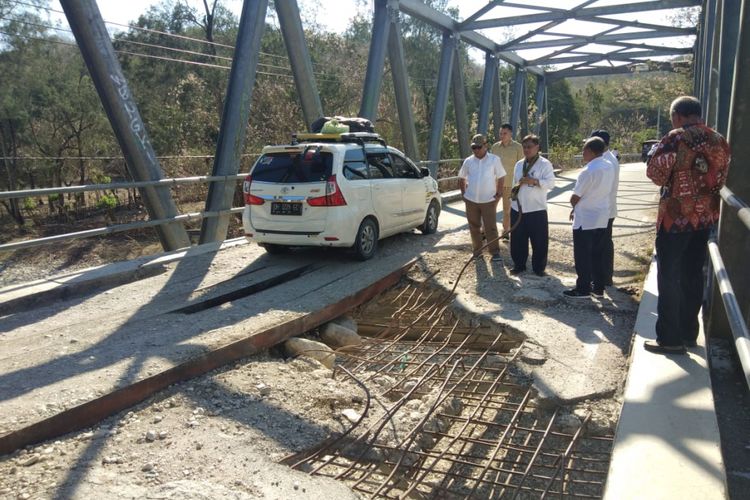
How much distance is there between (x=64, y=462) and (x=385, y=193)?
632 centimetres

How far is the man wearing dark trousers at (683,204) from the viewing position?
4.18 metres

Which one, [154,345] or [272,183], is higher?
[272,183]

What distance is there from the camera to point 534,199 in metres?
7.38

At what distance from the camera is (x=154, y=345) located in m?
5.18

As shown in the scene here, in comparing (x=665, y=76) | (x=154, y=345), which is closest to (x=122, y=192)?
(x=154, y=345)

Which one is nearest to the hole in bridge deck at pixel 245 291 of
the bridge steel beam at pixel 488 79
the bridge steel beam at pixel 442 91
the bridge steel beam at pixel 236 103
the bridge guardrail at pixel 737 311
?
the bridge steel beam at pixel 236 103

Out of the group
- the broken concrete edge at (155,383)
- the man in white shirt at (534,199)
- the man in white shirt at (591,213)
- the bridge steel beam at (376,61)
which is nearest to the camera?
the broken concrete edge at (155,383)

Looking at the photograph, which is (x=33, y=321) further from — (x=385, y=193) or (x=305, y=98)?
(x=305, y=98)

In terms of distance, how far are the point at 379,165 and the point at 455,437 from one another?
5808 millimetres

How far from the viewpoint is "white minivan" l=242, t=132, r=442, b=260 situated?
8.03 m

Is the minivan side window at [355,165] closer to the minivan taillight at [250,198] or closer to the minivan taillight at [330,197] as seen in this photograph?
the minivan taillight at [330,197]

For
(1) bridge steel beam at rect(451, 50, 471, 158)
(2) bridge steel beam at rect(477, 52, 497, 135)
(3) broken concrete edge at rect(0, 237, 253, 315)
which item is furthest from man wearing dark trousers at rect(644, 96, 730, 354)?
(2) bridge steel beam at rect(477, 52, 497, 135)

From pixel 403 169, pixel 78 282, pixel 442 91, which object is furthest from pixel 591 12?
pixel 78 282

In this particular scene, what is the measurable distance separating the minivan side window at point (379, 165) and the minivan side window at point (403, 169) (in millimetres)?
193
